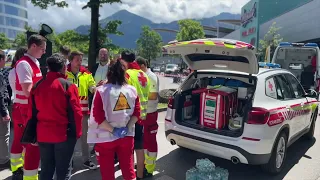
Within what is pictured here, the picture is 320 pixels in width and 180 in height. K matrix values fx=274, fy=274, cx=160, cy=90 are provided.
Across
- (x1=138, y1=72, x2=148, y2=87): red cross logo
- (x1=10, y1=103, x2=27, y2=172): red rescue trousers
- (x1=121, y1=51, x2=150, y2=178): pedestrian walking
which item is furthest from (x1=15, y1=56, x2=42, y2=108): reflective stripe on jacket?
(x1=138, y1=72, x2=148, y2=87): red cross logo

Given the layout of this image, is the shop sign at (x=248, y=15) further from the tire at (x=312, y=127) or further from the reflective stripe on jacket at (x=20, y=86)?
the reflective stripe on jacket at (x=20, y=86)

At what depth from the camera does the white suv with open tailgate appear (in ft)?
12.7

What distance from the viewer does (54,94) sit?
2859mm

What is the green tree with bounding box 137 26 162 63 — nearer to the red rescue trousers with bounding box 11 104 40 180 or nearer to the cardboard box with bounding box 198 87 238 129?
the cardboard box with bounding box 198 87 238 129

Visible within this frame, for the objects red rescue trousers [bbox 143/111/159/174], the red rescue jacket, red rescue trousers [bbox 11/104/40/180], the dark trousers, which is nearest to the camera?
the red rescue jacket

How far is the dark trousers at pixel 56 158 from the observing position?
2988 mm

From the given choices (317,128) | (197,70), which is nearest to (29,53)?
(197,70)

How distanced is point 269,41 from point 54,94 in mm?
29489

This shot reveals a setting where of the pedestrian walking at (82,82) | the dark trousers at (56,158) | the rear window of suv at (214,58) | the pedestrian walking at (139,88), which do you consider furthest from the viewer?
the rear window of suv at (214,58)

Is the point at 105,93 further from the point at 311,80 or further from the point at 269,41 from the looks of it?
the point at 269,41

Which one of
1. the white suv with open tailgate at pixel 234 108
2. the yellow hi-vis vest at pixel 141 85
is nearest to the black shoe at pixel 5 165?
the yellow hi-vis vest at pixel 141 85

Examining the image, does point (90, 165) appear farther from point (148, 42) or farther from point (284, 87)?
point (148, 42)

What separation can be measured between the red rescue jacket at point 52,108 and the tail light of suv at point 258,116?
2369 mm

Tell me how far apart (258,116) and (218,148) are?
736mm
